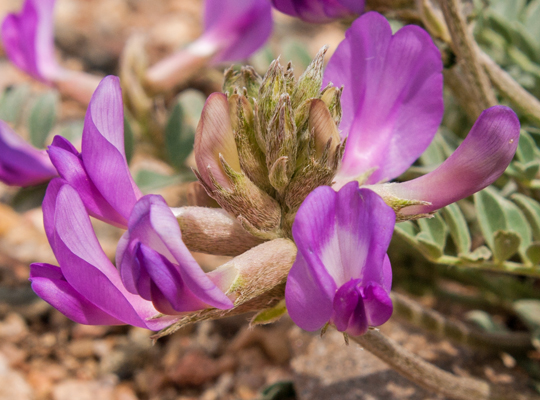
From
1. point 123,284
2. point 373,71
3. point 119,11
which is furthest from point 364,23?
point 119,11

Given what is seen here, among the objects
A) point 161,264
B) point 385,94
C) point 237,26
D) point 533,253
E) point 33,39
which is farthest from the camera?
point 237,26

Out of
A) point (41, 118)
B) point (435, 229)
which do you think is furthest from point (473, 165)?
point (41, 118)

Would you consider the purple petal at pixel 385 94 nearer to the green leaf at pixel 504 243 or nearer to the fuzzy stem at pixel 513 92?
the green leaf at pixel 504 243

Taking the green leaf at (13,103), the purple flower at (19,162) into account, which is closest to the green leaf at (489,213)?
the purple flower at (19,162)

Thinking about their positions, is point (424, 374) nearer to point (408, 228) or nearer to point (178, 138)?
point (408, 228)

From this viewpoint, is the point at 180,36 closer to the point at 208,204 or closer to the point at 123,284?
the point at 208,204

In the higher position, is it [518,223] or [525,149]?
[525,149]
